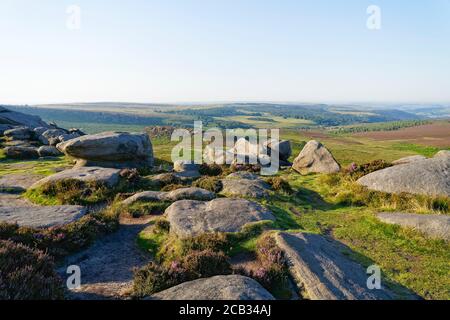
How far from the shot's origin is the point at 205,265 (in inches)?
383

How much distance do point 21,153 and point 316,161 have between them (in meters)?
31.2

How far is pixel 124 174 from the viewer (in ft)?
74.1

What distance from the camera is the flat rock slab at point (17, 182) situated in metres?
21.5

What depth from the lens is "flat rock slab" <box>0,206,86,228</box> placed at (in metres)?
13.4

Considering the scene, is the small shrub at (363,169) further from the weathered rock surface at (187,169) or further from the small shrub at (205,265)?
the small shrub at (205,265)

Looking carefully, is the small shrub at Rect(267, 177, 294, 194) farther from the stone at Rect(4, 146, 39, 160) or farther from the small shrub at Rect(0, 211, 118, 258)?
the stone at Rect(4, 146, 39, 160)

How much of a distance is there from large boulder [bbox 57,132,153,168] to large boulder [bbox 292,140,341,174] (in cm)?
1411

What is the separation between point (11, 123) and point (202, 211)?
61.4 metres

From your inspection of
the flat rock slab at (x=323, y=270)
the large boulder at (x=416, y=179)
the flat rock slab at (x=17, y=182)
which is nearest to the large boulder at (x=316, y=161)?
the large boulder at (x=416, y=179)

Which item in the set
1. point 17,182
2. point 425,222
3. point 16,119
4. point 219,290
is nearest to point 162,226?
point 219,290

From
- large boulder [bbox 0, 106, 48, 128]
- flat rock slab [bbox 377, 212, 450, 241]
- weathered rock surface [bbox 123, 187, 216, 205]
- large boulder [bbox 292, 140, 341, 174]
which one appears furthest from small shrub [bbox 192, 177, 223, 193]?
large boulder [bbox 0, 106, 48, 128]

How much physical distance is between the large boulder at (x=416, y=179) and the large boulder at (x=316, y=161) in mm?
7016
